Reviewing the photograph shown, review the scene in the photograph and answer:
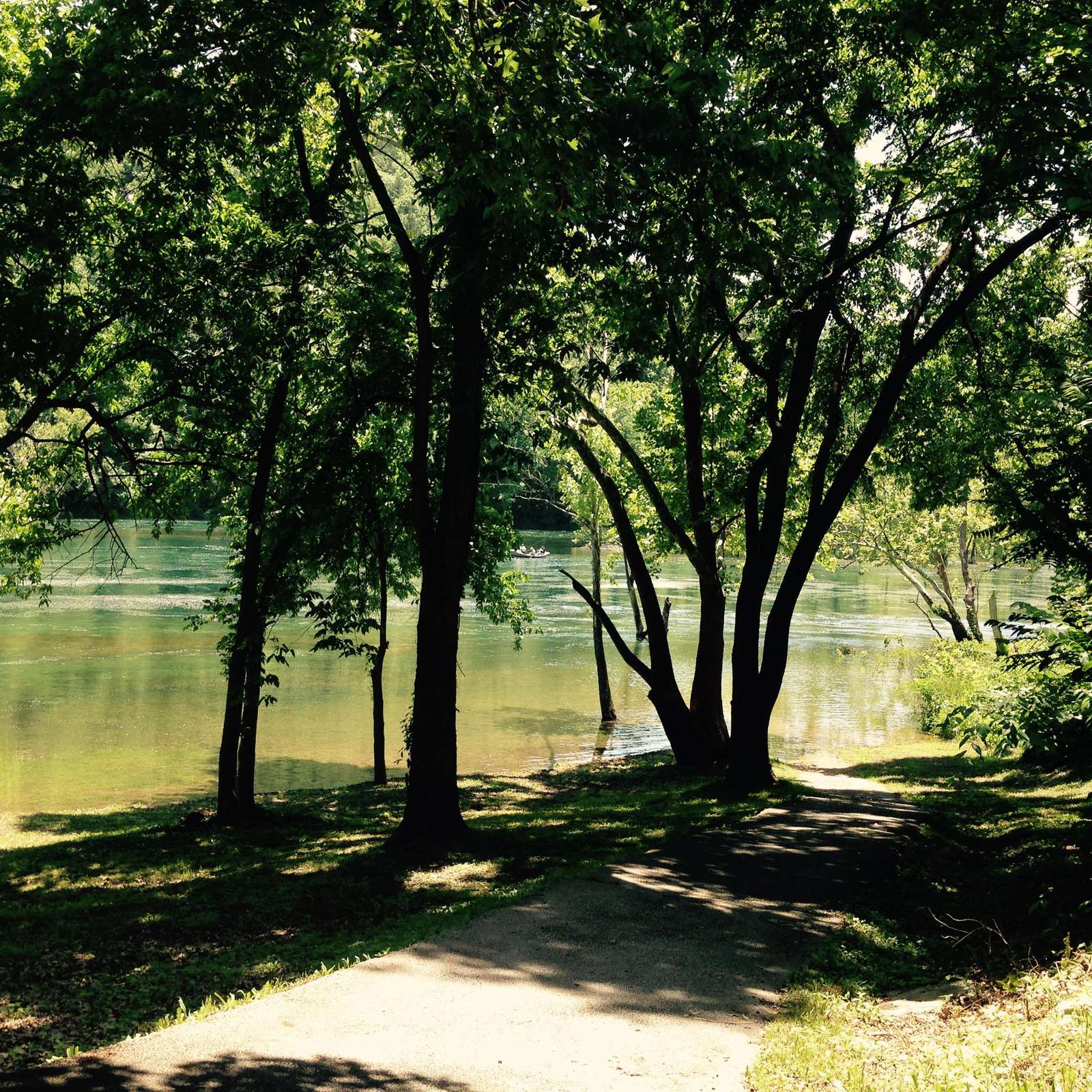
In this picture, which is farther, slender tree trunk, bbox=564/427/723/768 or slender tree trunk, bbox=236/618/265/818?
slender tree trunk, bbox=564/427/723/768

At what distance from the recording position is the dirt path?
4277 mm

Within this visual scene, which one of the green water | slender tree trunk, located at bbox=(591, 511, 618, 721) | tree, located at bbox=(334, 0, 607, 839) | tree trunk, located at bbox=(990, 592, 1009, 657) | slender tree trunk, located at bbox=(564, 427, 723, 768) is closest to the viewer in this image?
tree, located at bbox=(334, 0, 607, 839)

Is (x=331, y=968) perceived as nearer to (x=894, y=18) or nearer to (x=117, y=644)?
(x=894, y=18)

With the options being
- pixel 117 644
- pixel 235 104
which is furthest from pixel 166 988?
pixel 117 644

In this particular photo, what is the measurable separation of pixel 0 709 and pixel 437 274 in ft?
58.2

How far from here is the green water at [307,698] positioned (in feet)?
64.8

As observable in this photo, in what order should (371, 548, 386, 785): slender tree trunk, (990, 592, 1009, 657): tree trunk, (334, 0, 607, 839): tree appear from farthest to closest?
(371, 548, 386, 785): slender tree trunk
(990, 592, 1009, 657): tree trunk
(334, 0, 607, 839): tree

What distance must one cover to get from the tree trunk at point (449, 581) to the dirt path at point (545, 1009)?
7.44 ft

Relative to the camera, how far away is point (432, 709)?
31.3ft

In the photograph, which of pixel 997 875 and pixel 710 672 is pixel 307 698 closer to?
pixel 710 672

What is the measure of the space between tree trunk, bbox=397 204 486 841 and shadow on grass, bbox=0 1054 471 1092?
5.10 m

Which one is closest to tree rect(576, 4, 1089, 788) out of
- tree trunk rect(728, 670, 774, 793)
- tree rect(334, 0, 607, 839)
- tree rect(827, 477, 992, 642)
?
tree trunk rect(728, 670, 774, 793)

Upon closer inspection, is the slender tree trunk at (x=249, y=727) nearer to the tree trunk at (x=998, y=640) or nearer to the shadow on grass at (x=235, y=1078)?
the shadow on grass at (x=235, y=1078)

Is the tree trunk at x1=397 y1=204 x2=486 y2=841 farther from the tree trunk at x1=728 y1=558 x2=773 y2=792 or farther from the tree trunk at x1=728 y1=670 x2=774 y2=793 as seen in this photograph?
the tree trunk at x1=728 y1=670 x2=774 y2=793
